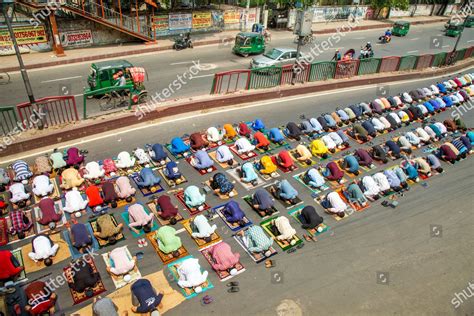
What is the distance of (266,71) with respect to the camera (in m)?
20.2

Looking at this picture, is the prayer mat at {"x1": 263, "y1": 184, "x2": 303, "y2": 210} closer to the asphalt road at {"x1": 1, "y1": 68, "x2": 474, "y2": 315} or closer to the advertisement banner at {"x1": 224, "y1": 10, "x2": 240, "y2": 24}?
the asphalt road at {"x1": 1, "y1": 68, "x2": 474, "y2": 315}

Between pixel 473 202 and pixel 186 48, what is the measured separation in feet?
77.6

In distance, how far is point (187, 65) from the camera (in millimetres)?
25031

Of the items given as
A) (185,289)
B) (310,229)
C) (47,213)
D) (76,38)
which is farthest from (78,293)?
(76,38)

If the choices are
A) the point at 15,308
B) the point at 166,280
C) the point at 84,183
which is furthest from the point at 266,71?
the point at 15,308

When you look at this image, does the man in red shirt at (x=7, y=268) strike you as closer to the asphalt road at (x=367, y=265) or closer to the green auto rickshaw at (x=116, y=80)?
the asphalt road at (x=367, y=265)

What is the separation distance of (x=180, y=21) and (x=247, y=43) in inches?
311

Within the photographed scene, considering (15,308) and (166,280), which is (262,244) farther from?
(15,308)

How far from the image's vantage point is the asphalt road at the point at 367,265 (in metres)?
9.33
